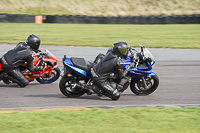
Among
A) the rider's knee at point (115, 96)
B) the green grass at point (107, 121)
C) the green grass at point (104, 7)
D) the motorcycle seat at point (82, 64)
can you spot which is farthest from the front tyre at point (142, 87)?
the green grass at point (104, 7)

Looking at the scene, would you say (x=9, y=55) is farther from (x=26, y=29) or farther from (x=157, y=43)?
(x=26, y=29)

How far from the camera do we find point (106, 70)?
7742mm

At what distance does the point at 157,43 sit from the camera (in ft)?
64.0

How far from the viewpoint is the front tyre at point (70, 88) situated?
7.92 meters

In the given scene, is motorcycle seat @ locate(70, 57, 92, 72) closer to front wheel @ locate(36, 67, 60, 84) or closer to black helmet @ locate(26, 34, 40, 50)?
black helmet @ locate(26, 34, 40, 50)

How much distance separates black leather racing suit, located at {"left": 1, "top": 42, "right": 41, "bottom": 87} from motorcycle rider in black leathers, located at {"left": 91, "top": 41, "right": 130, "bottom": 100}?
83.2 inches

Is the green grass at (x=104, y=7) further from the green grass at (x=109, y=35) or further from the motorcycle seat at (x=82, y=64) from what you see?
the motorcycle seat at (x=82, y=64)

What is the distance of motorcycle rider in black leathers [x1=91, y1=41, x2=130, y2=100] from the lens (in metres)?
7.60

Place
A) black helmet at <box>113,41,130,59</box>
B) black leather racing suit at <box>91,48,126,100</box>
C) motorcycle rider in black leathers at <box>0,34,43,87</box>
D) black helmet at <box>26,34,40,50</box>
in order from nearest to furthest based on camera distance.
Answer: black helmet at <box>113,41,130,59</box>
black leather racing suit at <box>91,48,126,100</box>
motorcycle rider in black leathers at <box>0,34,43,87</box>
black helmet at <box>26,34,40,50</box>

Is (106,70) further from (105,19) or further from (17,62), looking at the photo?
(105,19)

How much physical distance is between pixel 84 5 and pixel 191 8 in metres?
14.6

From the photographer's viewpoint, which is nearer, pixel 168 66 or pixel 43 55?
pixel 43 55

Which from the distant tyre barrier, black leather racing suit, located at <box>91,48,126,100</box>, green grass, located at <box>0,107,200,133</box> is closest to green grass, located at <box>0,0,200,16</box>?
the distant tyre barrier

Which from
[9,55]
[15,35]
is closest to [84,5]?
[15,35]
